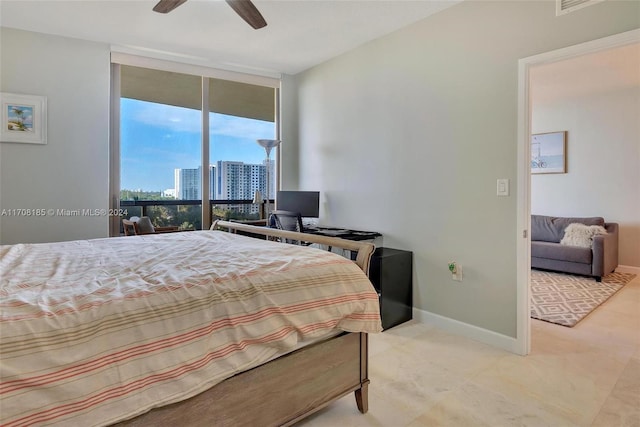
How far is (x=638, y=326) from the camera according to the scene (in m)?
2.87

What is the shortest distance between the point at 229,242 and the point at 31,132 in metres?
2.46

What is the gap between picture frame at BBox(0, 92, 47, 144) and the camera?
3117 millimetres

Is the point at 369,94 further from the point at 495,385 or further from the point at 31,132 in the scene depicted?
the point at 31,132

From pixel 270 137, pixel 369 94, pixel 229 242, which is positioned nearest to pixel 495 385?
pixel 229 242

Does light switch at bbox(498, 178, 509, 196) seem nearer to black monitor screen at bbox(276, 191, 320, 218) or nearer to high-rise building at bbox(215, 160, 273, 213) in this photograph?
black monitor screen at bbox(276, 191, 320, 218)

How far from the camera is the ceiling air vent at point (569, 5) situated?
2.09 meters

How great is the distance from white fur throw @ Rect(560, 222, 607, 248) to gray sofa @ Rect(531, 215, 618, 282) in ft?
0.29

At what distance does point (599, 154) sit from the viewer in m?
4.98

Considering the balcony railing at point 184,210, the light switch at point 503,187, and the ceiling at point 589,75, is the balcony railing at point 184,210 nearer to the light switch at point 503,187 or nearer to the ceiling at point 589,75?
the light switch at point 503,187

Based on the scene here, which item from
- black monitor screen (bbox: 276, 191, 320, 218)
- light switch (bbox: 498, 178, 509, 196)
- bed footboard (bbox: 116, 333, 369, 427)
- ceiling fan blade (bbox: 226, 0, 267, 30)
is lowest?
bed footboard (bbox: 116, 333, 369, 427)

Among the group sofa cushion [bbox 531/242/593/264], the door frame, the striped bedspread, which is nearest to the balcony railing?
the striped bedspread

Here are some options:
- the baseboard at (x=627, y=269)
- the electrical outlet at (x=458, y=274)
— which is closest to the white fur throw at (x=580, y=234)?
the baseboard at (x=627, y=269)

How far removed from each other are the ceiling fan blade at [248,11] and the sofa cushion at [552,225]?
4.68m

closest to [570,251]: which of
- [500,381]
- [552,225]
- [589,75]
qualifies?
[552,225]
